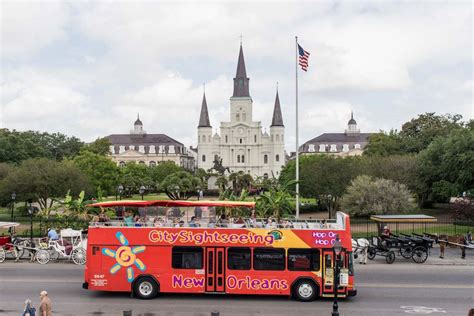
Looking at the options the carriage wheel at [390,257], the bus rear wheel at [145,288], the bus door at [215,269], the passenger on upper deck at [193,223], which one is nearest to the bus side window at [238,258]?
the bus door at [215,269]

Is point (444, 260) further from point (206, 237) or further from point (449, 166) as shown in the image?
point (449, 166)

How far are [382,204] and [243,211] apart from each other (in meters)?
13.6

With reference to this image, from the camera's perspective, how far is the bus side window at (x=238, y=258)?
58.0 feet

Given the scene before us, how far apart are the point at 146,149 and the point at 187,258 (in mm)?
155999

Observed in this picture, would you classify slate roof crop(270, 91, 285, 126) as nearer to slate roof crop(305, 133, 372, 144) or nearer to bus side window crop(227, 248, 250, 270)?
slate roof crop(305, 133, 372, 144)

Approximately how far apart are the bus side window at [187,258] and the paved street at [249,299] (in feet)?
3.98

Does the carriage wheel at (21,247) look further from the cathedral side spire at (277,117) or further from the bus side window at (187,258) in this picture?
the cathedral side spire at (277,117)

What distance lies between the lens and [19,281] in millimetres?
20469

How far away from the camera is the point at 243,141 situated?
156 meters

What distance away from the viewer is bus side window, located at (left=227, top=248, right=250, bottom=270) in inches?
696

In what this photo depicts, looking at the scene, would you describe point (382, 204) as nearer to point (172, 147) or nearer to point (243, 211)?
point (243, 211)

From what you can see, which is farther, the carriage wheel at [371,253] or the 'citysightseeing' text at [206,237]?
the carriage wheel at [371,253]

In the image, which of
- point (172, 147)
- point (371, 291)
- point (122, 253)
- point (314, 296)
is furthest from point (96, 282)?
point (172, 147)

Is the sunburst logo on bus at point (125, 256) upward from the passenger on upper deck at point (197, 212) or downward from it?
downward
